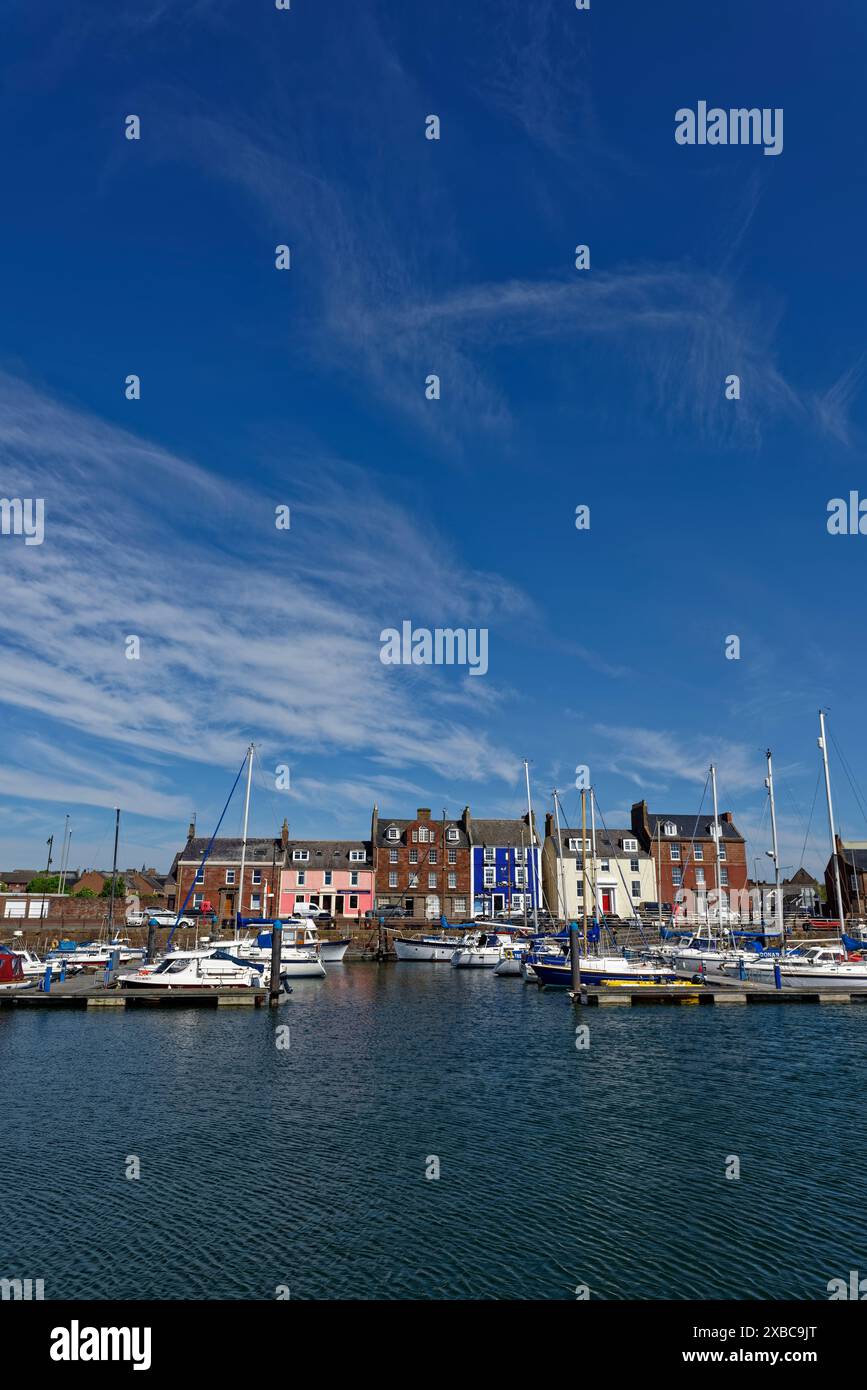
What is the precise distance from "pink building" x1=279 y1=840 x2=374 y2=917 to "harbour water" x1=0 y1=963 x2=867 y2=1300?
60.6m

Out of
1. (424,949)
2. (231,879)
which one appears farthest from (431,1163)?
(231,879)

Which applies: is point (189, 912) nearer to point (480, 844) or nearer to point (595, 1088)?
point (480, 844)

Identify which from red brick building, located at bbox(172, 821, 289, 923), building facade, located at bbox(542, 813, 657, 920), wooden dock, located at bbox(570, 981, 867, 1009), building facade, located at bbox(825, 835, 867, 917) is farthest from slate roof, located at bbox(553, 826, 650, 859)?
wooden dock, located at bbox(570, 981, 867, 1009)

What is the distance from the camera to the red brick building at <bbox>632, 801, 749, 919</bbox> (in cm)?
10688

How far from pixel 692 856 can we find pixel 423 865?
32.9m

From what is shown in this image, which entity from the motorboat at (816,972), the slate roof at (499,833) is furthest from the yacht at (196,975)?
the slate roof at (499,833)

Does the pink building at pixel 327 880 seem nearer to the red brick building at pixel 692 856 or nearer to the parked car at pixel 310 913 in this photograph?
the parked car at pixel 310 913

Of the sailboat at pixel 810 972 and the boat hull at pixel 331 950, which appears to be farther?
the boat hull at pixel 331 950

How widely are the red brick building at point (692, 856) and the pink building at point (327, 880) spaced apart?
34.9m

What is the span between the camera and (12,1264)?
17344mm

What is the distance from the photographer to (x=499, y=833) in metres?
109

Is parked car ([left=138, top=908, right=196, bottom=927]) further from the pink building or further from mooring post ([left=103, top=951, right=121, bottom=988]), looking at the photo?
the pink building

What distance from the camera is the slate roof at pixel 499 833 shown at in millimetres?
107625
